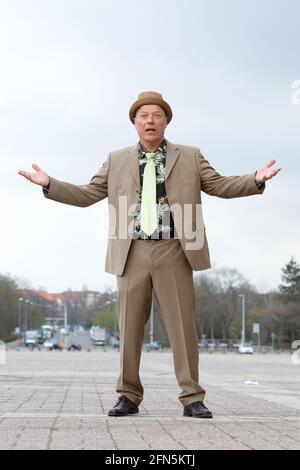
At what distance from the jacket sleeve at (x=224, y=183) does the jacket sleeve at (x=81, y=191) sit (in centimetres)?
76

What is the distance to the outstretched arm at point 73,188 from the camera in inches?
266

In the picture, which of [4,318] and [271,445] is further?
[4,318]

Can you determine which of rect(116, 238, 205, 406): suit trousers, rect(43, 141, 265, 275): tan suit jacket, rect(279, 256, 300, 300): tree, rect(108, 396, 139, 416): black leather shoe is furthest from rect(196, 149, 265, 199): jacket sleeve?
rect(279, 256, 300, 300): tree

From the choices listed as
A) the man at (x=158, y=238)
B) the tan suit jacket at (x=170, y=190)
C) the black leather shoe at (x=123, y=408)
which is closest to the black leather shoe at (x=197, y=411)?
the man at (x=158, y=238)

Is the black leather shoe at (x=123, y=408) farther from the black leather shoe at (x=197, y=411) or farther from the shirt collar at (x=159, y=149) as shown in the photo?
the shirt collar at (x=159, y=149)

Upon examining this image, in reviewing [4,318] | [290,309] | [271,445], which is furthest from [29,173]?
[4,318]

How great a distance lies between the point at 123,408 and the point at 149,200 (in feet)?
5.09

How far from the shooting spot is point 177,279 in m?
6.69

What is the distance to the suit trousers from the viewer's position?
6668 millimetres

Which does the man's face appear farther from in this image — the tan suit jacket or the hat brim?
the tan suit jacket

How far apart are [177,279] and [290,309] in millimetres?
97249
